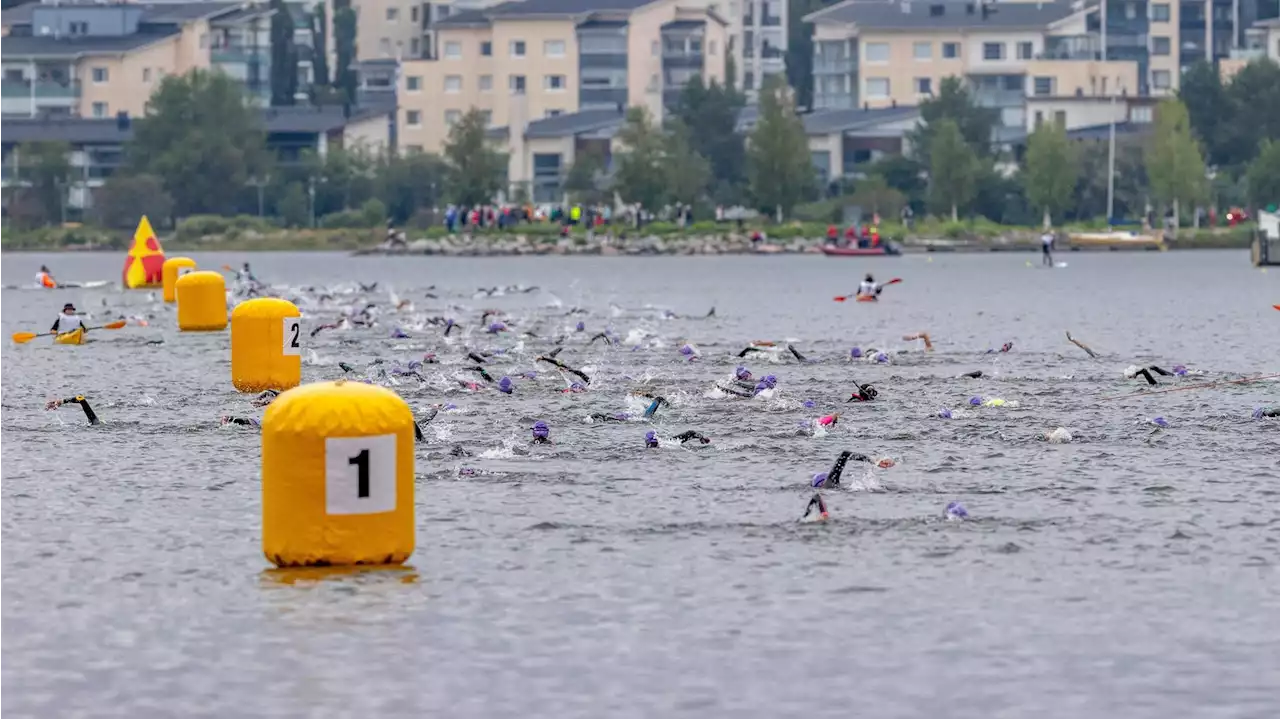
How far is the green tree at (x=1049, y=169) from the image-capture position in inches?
5709

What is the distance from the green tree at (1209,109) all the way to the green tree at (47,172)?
7019 cm

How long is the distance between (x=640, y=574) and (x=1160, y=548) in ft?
13.2

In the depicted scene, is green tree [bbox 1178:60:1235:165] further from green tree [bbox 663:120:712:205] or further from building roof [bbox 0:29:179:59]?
building roof [bbox 0:29:179:59]

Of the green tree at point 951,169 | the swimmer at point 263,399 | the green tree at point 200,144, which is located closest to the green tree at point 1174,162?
the green tree at point 951,169

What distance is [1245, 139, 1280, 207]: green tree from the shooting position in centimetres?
14712

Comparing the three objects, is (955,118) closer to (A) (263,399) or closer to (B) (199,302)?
(B) (199,302)

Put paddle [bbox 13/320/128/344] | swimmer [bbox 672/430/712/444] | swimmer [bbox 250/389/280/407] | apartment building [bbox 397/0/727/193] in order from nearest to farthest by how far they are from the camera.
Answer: swimmer [bbox 672/430/712/444]
swimmer [bbox 250/389/280/407]
paddle [bbox 13/320/128/344]
apartment building [bbox 397/0/727/193]

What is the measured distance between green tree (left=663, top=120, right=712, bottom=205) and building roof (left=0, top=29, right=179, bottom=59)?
49703 mm

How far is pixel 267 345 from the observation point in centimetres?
3425

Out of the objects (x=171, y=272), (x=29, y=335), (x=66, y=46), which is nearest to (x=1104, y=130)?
(x=66, y=46)

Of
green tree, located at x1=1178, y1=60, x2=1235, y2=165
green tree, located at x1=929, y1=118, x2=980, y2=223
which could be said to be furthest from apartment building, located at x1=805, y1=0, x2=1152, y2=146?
green tree, located at x1=929, y1=118, x2=980, y2=223

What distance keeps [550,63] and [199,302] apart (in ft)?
435

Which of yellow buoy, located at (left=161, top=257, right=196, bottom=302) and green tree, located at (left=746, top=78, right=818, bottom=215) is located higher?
green tree, located at (left=746, top=78, right=818, bottom=215)

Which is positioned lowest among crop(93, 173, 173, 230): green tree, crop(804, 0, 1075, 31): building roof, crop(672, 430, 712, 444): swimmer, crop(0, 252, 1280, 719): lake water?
crop(0, 252, 1280, 719): lake water
